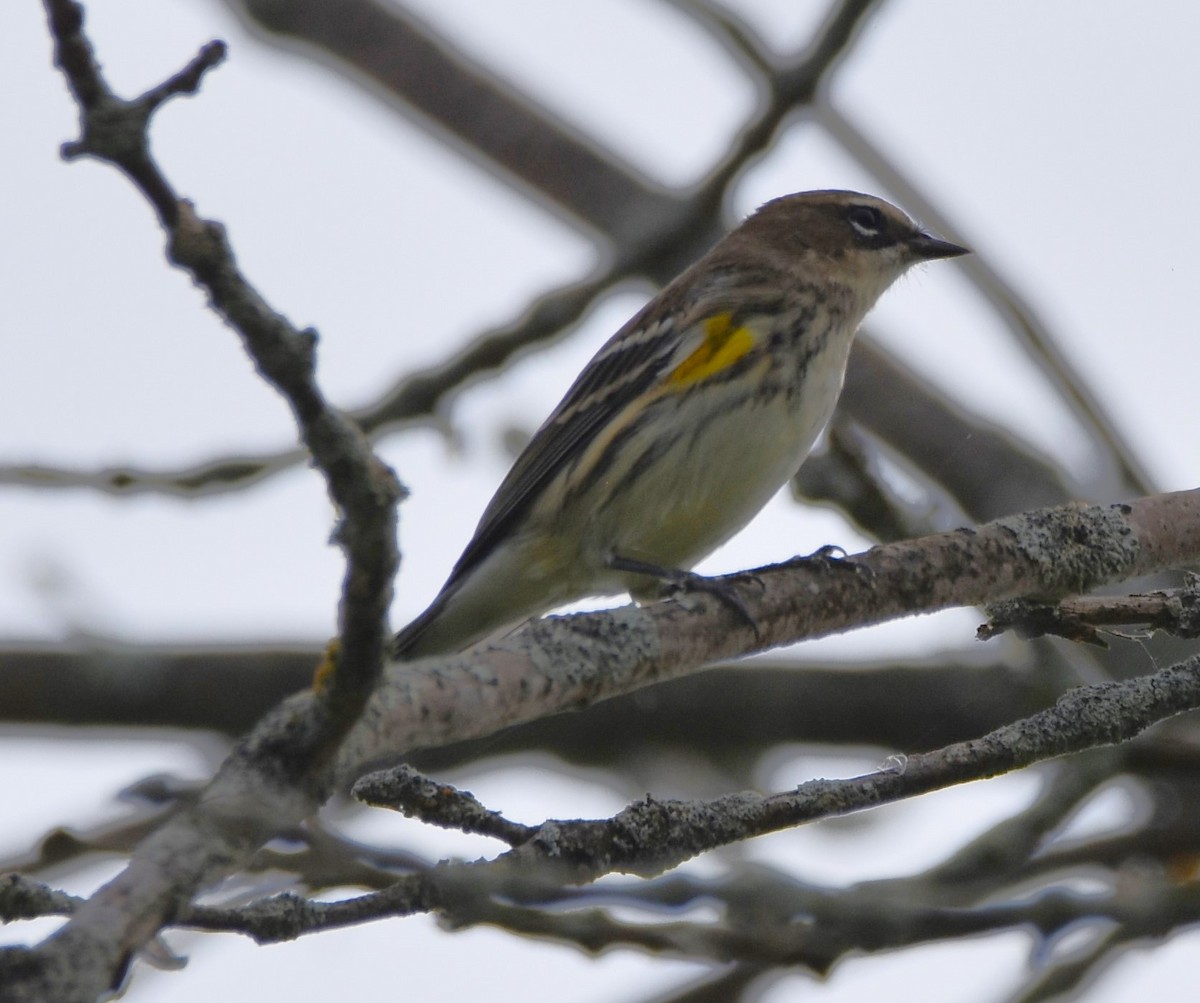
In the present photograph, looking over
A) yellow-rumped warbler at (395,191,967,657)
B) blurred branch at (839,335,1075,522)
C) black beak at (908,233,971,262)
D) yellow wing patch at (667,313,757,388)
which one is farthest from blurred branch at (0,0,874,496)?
blurred branch at (839,335,1075,522)

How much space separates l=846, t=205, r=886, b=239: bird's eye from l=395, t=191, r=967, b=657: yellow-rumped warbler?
67cm

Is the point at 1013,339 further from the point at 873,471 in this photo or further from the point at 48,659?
the point at 48,659

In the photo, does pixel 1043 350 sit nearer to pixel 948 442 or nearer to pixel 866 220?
pixel 948 442

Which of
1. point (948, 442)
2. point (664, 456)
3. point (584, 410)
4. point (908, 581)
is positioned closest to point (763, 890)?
Result: point (908, 581)

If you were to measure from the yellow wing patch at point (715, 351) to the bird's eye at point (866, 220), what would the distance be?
1315 mm

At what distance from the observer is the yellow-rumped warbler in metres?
5.93

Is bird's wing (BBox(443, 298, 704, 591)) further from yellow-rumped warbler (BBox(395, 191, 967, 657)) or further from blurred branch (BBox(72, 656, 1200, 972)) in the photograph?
blurred branch (BBox(72, 656, 1200, 972))

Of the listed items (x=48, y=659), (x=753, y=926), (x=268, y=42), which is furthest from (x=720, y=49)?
(x=753, y=926)

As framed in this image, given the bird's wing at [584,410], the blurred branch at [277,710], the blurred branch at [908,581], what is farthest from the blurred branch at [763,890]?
the bird's wing at [584,410]

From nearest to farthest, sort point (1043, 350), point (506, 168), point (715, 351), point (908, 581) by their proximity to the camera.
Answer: point (908, 581), point (715, 351), point (1043, 350), point (506, 168)

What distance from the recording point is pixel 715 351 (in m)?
6.25

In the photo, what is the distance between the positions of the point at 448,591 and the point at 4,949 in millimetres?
4172

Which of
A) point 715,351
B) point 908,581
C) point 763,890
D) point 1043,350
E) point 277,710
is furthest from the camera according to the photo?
point 1043,350

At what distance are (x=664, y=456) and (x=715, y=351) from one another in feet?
1.78
